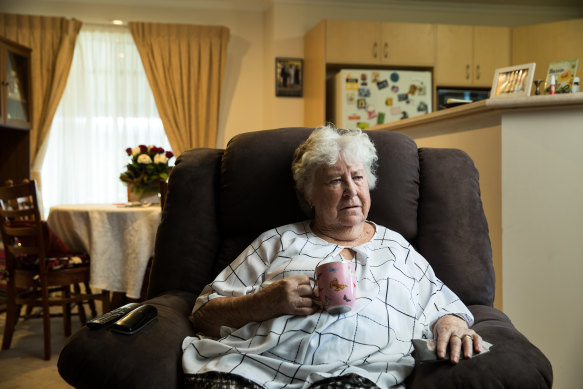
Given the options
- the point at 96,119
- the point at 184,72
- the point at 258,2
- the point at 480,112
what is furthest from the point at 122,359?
the point at 258,2

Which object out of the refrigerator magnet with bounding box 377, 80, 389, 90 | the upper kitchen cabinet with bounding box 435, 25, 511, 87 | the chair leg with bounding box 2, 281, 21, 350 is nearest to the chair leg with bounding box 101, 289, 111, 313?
the chair leg with bounding box 2, 281, 21, 350

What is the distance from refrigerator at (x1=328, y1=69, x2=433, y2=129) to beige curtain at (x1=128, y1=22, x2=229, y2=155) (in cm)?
129

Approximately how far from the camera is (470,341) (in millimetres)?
1162

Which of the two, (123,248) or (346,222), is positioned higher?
(346,222)

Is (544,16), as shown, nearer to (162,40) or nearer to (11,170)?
(162,40)

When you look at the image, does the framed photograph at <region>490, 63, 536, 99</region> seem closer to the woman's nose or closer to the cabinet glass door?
the woman's nose

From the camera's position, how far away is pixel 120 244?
2994 millimetres

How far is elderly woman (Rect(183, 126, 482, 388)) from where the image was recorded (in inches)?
46.7

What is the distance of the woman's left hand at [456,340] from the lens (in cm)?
114

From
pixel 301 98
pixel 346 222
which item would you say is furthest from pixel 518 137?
pixel 301 98

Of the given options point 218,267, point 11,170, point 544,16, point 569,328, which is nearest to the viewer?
point 218,267

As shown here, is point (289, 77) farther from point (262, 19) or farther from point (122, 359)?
point (122, 359)

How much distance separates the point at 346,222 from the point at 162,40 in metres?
4.13

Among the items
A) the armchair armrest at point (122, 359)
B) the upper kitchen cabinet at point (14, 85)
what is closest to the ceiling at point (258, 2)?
the upper kitchen cabinet at point (14, 85)
